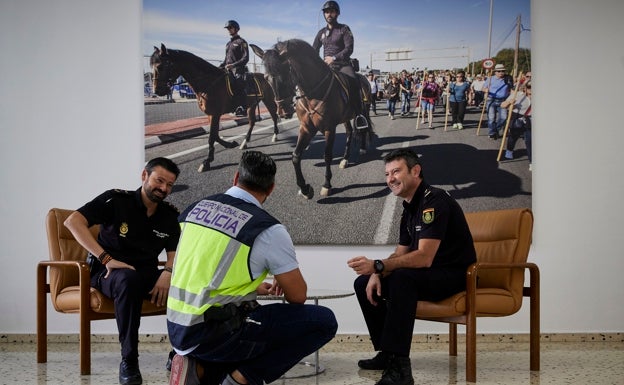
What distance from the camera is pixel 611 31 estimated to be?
18.4 feet

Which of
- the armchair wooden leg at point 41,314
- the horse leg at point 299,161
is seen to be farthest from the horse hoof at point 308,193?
the armchair wooden leg at point 41,314

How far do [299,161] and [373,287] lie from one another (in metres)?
1.69

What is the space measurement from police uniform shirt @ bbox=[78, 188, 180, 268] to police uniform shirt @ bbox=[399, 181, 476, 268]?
1439 mm

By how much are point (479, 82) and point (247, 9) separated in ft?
5.67

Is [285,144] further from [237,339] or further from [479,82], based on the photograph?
[237,339]

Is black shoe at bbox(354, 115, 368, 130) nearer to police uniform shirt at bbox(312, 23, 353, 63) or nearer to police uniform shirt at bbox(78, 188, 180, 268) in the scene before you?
police uniform shirt at bbox(312, 23, 353, 63)

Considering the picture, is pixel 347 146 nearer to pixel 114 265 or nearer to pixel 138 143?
pixel 138 143

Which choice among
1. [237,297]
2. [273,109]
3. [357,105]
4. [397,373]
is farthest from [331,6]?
[237,297]

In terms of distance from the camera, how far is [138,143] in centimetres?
575

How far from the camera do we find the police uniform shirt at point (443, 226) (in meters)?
4.15

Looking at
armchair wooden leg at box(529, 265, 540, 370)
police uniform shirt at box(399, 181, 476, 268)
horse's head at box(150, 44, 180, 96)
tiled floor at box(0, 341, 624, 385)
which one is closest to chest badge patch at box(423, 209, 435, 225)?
police uniform shirt at box(399, 181, 476, 268)

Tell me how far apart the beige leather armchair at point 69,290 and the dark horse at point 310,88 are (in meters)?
1.69

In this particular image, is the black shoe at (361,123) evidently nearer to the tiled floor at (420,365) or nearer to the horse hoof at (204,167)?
the horse hoof at (204,167)

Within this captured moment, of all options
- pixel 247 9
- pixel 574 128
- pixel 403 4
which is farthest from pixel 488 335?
pixel 247 9
